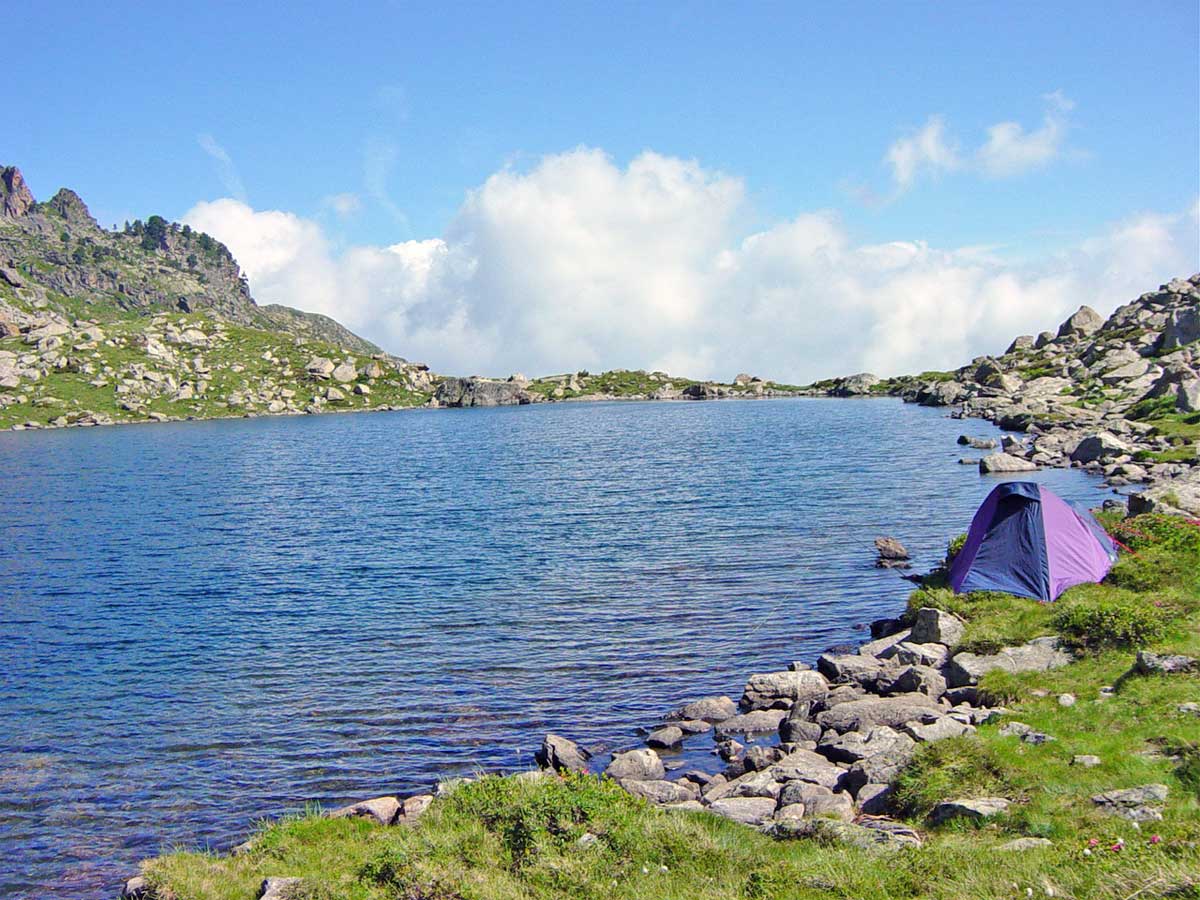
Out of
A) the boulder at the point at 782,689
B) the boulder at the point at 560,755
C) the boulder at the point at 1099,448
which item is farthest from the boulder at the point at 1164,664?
the boulder at the point at 1099,448

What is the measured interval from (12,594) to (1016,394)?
13227 cm

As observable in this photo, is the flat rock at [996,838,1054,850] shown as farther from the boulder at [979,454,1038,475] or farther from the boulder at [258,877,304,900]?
the boulder at [979,454,1038,475]

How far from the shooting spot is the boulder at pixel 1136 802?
40.8 feet

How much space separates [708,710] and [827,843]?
11009 mm

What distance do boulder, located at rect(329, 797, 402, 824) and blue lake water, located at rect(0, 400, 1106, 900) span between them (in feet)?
6.48

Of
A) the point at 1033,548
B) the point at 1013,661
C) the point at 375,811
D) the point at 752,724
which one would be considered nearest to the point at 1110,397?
the point at 1033,548

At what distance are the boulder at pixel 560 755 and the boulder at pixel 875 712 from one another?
654 cm

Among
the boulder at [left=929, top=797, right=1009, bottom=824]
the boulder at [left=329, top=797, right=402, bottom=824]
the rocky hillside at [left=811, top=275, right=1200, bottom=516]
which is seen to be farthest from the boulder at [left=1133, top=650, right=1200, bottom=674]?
the rocky hillside at [left=811, top=275, right=1200, bottom=516]

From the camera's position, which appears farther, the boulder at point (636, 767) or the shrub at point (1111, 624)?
the shrub at point (1111, 624)

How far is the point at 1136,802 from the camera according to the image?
12.9 m

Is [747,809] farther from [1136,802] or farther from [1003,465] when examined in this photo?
[1003,465]

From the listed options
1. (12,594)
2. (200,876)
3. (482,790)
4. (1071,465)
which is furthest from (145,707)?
(1071,465)

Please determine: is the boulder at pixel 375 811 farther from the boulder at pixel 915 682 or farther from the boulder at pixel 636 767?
the boulder at pixel 915 682

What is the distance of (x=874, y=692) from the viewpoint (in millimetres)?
24172
